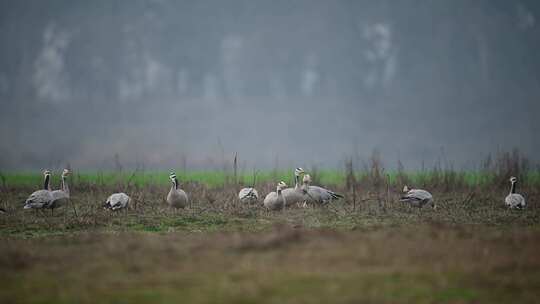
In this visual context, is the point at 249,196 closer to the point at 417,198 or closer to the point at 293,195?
the point at 293,195

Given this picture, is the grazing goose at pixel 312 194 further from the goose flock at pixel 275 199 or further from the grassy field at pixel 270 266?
the grassy field at pixel 270 266

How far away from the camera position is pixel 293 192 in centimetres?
1922

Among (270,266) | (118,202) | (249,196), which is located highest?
(249,196)

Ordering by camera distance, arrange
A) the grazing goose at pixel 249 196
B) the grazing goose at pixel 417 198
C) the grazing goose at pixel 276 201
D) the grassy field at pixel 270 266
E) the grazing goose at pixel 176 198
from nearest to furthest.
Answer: the grassy field at pixel 270 266 → the grazing goose at pixel 276 201 → the grazing goose at pixel 417 198 → the grazing goose at pixel 176 198 → the grazing goose at pixel 249 196

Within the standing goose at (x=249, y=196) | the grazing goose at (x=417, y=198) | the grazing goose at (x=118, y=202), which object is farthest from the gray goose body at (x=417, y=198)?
the grazing goose at (x=118, y=202)

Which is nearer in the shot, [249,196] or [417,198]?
[417,198]

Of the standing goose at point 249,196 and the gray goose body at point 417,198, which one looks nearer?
the gray goose body at point 417,198

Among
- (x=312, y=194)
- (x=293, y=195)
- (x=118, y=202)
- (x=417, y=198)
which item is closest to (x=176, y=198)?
(x=118, y=202)

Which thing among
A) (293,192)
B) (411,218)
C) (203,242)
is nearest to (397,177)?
(293,192)

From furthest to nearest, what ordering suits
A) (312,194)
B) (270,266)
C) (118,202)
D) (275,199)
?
(312,194) < (118,202) < (275,199) < (270,266)

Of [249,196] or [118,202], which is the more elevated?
[249,196]

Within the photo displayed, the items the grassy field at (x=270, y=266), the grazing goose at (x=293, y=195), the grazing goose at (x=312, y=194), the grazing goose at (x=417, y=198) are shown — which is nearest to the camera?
the grassy field at (x=270, y=266)

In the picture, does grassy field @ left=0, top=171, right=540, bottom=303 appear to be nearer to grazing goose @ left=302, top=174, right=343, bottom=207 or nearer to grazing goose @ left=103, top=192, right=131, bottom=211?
grazing goose @ left=103, top=192, right=131, bottom=211

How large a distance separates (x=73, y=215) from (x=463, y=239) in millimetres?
10572
